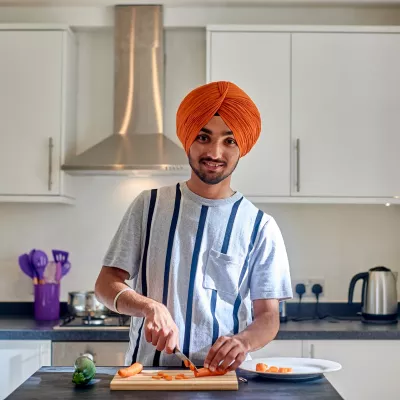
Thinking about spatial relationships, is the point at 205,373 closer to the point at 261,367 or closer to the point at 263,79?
the point at 261,367

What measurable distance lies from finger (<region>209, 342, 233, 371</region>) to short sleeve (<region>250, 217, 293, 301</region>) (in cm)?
26

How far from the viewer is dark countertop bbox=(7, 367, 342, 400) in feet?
5.69

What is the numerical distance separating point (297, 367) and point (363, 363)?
58.9 inches

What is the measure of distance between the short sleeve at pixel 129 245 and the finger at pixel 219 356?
38 cm

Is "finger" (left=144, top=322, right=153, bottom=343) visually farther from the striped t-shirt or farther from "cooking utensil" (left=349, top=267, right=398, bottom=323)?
"cooking utensil" (left=349, top=267, right=398, bottom=323)

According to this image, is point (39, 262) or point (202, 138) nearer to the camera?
point (202, 138)

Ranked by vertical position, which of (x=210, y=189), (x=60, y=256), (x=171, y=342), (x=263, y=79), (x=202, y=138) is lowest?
(x=171, y=342)

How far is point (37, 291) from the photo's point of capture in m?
3.82

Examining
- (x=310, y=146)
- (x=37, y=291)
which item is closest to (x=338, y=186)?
(x=310, y=146)

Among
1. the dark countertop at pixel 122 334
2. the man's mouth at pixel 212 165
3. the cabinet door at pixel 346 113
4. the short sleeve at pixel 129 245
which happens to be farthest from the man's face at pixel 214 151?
the cabinet door at pixel 346 113

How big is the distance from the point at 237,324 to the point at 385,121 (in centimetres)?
197

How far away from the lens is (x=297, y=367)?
204 cm

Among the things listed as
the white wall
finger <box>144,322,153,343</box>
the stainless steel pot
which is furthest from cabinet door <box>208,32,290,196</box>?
finger <box>144,322,153,343</box>

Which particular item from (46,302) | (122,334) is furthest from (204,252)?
(46,302)
